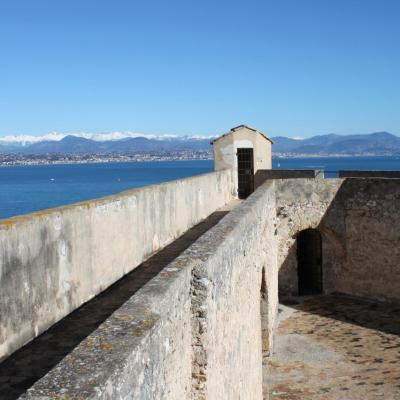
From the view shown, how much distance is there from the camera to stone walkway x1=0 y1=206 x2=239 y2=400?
167 inches

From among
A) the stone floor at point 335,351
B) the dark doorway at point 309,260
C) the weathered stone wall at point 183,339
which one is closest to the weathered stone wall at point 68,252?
the weathered stone wall at point 183,339

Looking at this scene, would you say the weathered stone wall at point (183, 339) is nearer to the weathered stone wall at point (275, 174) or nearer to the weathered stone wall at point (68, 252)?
the weathered stone wall at point (68, 252)

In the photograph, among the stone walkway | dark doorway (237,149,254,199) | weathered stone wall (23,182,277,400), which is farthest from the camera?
dark doorway (237,149,254,199)

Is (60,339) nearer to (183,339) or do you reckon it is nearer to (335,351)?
(183,339)

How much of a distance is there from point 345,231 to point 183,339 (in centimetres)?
1438

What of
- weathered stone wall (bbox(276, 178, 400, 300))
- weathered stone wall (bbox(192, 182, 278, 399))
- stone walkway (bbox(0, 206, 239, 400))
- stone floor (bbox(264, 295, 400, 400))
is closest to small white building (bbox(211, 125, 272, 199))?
weathered stone wall (bbox(276, 178, 400, 300))

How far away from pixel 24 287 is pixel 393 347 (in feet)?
35.0

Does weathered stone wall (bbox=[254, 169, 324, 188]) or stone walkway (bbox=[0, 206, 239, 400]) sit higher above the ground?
weathered stone wall (bbox=[254, 169, 324, 188])

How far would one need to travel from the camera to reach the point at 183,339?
3.90m

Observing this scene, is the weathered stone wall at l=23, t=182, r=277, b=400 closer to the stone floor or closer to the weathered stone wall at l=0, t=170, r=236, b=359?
the weathered stone wall at l=0, t=170, r=236, b=359

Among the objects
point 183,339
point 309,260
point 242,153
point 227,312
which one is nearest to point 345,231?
point 309,260

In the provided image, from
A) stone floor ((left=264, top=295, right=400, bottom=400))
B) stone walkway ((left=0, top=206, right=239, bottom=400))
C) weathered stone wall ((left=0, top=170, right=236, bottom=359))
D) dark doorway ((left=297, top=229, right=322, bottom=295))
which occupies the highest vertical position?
weathered stone wall ((left=0, top=170, right=236, bottom=359))

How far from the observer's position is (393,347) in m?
13.8

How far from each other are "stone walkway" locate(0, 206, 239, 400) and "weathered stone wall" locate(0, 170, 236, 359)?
128 millimetres
